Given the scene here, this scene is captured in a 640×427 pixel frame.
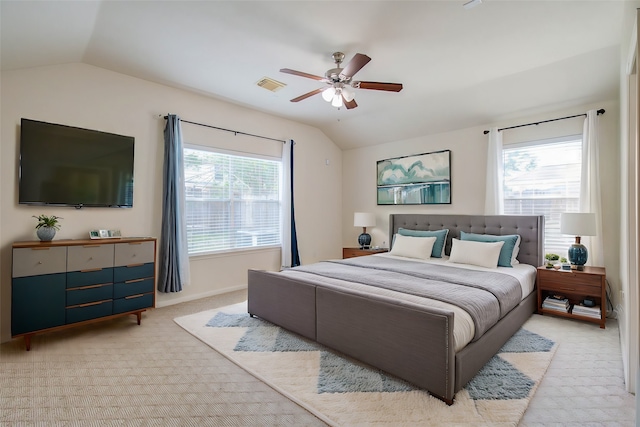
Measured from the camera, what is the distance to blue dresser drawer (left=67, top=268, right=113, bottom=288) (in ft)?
9.36

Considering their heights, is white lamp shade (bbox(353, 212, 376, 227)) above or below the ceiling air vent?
below

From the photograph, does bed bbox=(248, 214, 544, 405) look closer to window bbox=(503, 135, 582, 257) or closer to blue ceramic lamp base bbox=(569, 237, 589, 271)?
window bbox=(503, 135, 582, 257)

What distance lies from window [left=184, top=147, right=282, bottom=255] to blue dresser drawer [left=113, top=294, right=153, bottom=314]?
100cm

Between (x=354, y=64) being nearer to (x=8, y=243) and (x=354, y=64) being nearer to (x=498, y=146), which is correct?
(x=498, y=146)

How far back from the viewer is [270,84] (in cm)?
388


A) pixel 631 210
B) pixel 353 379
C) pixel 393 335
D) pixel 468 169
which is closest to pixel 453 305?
pixel 393 335

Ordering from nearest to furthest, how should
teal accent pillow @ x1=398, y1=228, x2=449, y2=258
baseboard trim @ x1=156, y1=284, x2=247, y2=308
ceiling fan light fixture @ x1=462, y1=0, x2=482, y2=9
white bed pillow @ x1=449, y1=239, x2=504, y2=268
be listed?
ceiling fan light fixture @ x1=462, y1=0, x2=482, y2=9, white bed pillow @ x1=449, y1=239, x2=504, y2=268, baseboard trim @ x1=156, y1=284, x2=247, y2=308, teal accent pillow @ x1=398, y1=228, x2=449, y2=258

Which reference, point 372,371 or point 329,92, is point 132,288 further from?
point 329,92

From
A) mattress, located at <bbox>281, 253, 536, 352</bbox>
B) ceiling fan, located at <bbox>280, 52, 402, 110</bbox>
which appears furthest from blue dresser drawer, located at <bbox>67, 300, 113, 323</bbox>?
ceiling fan, located at <bbox>280, 52, 402, 110</bbox>

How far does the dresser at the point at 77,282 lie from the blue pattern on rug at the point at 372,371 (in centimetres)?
135

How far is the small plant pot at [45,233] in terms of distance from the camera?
2.87 meters

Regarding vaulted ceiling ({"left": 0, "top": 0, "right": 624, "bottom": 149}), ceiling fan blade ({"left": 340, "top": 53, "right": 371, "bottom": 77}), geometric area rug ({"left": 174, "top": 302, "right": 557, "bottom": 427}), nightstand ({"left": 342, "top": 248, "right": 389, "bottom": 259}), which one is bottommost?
geometric area rug ({"left": 174, "top": 302, "right": 557, "bottom": 427})

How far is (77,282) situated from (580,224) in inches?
203

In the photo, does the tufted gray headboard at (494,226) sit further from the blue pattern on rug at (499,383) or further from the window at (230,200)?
the window at (230,200)
